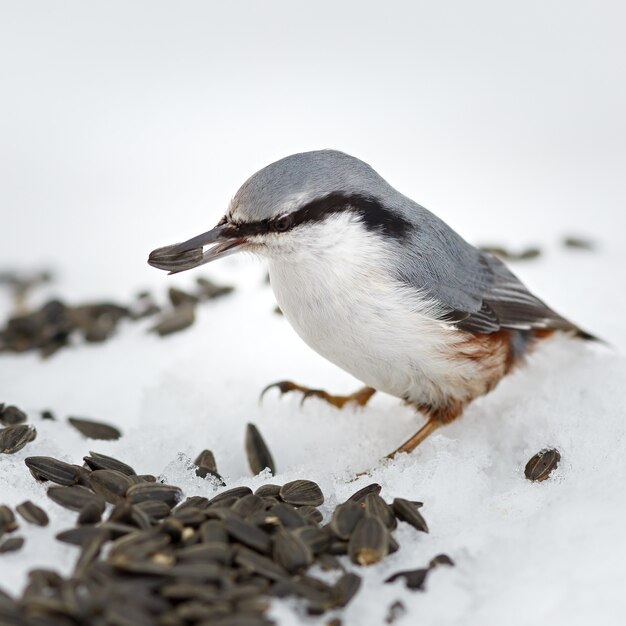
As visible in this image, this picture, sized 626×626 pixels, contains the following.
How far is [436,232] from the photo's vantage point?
118 inches

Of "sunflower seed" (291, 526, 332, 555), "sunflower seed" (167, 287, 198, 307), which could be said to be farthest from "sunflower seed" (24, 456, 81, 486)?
"sunflower seed" (167, 287, 198, 307)

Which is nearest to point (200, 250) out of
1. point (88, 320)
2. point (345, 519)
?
point (345, 519)

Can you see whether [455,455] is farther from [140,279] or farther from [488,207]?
[488,207]

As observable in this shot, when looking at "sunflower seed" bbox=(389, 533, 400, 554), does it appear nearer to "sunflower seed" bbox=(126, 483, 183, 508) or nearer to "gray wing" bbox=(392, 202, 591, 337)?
"sunflower seed" bbox=(126, 483, 183, 508)

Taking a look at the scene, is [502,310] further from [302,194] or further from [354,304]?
[302,194]

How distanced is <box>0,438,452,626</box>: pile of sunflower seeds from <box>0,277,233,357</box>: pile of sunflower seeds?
1613 mm

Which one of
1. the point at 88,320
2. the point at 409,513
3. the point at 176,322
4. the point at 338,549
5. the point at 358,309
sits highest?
Result: the point at 358,309

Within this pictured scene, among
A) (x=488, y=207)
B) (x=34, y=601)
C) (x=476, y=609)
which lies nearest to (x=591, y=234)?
(x=488, y=207)

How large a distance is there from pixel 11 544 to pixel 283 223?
1.24 m

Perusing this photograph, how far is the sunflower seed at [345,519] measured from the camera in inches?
91.4

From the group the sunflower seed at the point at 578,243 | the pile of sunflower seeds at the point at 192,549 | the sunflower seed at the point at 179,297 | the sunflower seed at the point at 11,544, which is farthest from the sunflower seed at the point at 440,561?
the sunflower seed at the point at 578,243

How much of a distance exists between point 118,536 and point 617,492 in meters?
1.46

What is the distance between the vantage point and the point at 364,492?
2.59 metres

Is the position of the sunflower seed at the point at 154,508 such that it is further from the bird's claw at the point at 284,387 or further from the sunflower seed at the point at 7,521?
the bird's claw at the point at 284,387
